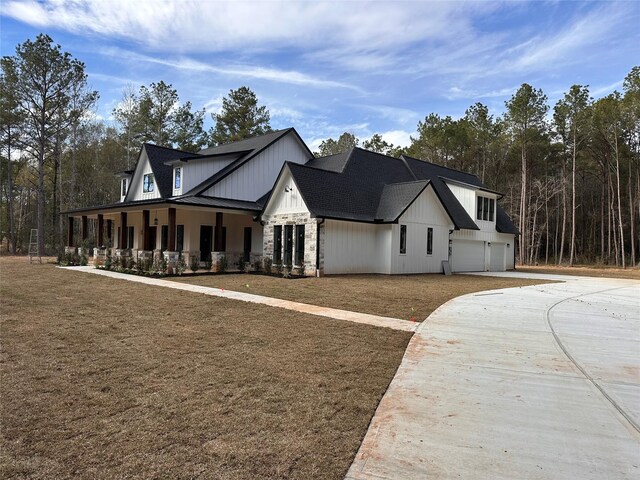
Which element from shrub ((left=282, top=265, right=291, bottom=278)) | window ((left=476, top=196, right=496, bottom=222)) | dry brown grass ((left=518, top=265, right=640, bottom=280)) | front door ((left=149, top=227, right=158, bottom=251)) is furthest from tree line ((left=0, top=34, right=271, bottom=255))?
dry brown grass ((left=518, top=265, right=640, bottom=280))

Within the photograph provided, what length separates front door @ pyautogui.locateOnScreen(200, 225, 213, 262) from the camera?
22.2 m

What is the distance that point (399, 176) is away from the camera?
25250 millimetres

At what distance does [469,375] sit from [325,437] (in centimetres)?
261

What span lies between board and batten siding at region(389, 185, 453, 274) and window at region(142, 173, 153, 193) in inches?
568

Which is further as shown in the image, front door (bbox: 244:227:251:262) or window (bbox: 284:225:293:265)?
front door (bbox: 244:227:251:262)

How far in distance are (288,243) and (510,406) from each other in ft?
50.4

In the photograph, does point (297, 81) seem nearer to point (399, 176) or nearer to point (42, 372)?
point (399, 176)

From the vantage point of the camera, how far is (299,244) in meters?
18.5

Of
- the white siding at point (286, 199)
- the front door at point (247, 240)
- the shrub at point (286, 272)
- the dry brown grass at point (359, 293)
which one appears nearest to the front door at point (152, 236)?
the front door at point (247, 240)

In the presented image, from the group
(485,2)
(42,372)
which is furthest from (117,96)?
(42,372)

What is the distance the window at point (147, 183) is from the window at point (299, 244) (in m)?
10.5

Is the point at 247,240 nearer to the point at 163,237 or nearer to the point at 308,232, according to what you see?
the point at 163,237

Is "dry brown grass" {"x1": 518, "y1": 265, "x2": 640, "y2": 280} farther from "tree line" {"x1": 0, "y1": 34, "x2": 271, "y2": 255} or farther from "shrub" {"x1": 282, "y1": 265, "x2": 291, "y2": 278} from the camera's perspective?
"tree line" {"x1": 0, "y1": 34, "x2": 271, "y2": 255}

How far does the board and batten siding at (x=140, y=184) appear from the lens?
76.3 ft
